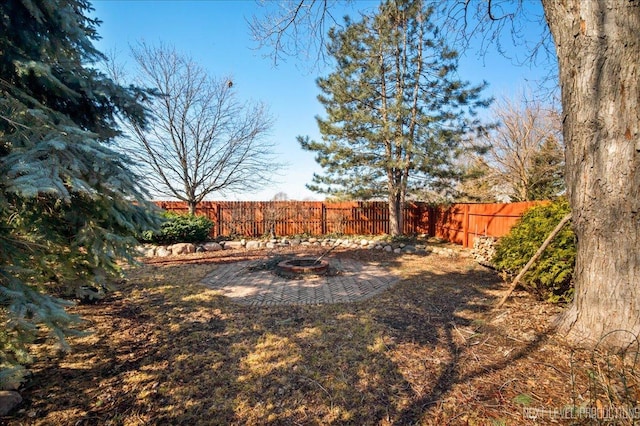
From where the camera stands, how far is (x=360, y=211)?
13477mm

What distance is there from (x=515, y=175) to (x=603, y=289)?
1486cm

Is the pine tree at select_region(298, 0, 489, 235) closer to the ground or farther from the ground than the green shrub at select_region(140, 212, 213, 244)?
farther from the ground

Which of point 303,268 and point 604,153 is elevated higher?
point 604,153

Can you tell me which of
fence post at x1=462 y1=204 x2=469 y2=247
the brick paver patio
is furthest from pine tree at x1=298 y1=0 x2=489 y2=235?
the brick paver patio

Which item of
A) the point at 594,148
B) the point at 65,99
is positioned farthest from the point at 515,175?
the point at 65,99

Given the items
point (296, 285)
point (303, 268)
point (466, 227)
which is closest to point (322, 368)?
point (296, 285)

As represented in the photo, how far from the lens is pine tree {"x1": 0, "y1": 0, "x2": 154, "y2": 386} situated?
5.96ft

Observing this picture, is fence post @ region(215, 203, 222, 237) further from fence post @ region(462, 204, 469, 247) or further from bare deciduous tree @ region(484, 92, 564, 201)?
bare deciduous tree @ region(484, 92, 564, 201)

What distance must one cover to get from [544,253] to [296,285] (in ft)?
13.3

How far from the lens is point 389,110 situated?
30.2 feet

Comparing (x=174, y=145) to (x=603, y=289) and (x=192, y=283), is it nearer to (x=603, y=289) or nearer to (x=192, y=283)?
(x=192, y=283)

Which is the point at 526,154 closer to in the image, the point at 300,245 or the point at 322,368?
the point at 300,245

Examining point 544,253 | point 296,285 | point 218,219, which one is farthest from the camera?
point 218,219

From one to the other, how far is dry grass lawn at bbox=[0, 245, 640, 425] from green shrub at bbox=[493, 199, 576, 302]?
33 cm
